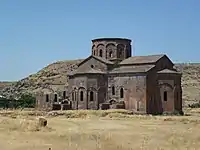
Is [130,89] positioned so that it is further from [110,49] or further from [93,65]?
[110,49]

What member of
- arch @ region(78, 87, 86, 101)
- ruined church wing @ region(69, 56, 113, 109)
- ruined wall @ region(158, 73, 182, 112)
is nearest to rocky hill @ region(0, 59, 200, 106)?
ruined church wing @ region(69, 56, 113, 109)

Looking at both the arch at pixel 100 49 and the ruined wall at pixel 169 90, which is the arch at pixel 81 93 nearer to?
the arch at pixel 100 49

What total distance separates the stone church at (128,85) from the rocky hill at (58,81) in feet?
121

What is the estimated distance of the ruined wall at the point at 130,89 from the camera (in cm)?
4884

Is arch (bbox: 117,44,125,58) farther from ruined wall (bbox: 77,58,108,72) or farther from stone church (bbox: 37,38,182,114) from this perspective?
ruined wall (bbox: 77,58,108,72)

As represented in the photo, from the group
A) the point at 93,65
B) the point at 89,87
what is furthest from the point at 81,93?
the point at 93,65

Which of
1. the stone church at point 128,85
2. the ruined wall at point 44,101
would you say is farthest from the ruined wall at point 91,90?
the ruined wall at point 44,101

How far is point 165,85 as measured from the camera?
162ft

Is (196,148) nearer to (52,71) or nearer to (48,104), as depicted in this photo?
(48,104)

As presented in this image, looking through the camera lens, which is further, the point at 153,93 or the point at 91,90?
the point at 91,90

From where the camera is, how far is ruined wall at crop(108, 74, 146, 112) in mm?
48844

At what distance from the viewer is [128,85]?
5031 cm

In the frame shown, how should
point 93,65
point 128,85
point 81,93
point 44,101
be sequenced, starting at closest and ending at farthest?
point 128,85
point 81,93
point 93,65
point 44,101

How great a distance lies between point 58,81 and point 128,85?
60864 millimetres
